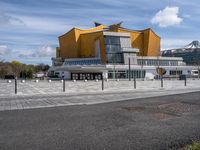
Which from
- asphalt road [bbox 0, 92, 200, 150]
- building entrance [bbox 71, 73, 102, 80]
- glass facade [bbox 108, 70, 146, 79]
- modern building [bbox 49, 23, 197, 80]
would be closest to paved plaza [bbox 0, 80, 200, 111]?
asphalt road [bbox 0, 92, 200, 150]

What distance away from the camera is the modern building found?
87.4 meters

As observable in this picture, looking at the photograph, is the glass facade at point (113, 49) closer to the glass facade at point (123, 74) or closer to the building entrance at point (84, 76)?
the glass facade at point (123, 74)

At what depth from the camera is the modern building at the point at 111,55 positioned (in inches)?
3442

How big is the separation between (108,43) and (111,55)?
4808 millimetres

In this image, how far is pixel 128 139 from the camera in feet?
21.9

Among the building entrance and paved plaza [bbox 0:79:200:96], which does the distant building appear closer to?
the building entrance

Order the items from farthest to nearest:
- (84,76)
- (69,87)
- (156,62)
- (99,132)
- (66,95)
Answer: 1. (156,62)
2. (84,76)
3. (69,87)
4. (66,95)
5. (99,132)

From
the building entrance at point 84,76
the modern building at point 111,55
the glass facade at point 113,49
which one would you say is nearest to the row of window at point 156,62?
the modern building at point 111,55

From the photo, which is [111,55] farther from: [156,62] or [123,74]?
[156,62]

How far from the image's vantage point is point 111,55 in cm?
10019

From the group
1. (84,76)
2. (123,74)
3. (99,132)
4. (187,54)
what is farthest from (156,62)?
(99,132)

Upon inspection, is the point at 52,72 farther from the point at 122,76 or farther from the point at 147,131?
the point at 147,131

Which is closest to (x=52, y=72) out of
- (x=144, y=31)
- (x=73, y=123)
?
(x=144, y=31)

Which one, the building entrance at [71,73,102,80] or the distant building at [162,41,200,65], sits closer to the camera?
the building entrance at [71,73,102,80]
